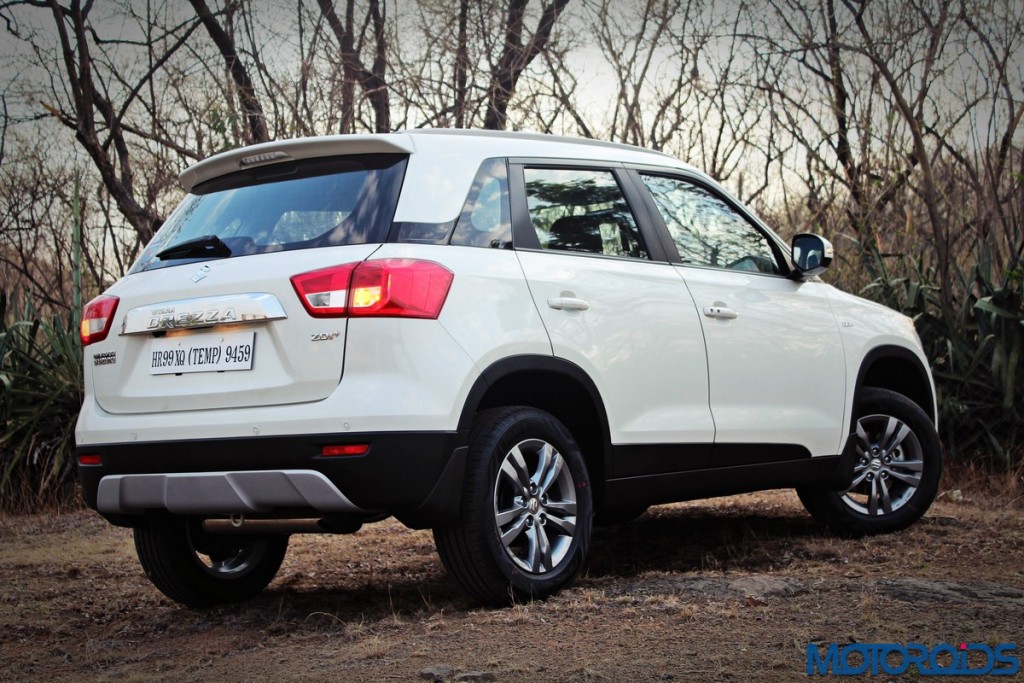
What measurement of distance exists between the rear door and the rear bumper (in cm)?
77

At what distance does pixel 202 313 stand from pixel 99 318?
634mm

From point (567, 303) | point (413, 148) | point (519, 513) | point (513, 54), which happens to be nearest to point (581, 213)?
point (567, 303)

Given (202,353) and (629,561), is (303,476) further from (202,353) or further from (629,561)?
(629,561)

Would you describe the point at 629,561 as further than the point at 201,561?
Yes

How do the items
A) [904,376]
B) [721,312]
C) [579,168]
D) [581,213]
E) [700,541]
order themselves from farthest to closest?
[904,376]
[700,541]
[721,312]
[579,168]
[581,213]

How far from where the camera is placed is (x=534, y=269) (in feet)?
14.9

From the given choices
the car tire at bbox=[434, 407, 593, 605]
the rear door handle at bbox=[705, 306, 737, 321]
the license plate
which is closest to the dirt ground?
the car tire at bbox=[434, 407, 593, 605]

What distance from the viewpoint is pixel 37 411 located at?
8.70 m

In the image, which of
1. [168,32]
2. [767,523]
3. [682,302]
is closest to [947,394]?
[767,523]

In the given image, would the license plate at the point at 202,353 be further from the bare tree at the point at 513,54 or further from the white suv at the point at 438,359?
the bare tree at the point at 513,54

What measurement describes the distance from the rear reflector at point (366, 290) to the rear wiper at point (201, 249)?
0.55 m

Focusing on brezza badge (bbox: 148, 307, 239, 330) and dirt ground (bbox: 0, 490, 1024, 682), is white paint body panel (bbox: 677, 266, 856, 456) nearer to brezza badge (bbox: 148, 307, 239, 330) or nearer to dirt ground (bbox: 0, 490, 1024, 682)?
dirt ground (bbox: 0, 490, 1024, 682)

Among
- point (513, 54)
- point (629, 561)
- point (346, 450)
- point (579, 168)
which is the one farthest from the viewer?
point (513, 54)

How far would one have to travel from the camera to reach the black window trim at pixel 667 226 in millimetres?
5281
